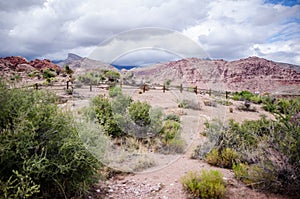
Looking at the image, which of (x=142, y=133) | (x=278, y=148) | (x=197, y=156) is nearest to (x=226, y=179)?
(x=278, y=148)

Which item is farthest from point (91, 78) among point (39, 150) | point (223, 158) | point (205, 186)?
point (205, 186)

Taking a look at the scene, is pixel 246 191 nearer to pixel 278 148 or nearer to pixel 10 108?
pixel 278 148

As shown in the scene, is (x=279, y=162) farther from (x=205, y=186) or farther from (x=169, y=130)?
(x=169, y=130)

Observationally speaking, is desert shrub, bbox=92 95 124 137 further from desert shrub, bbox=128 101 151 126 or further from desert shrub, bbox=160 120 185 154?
desert shrub, bbox=160 120 185 154

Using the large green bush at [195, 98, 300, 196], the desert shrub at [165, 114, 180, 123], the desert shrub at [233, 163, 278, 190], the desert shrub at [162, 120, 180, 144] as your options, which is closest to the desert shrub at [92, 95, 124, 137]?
the desert shrub at [162, 120, 180, 144]

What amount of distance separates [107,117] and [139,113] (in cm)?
164

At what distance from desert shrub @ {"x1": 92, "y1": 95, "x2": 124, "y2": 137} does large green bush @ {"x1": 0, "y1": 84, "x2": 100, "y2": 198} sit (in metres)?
4.02

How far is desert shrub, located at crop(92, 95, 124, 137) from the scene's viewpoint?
8.94m

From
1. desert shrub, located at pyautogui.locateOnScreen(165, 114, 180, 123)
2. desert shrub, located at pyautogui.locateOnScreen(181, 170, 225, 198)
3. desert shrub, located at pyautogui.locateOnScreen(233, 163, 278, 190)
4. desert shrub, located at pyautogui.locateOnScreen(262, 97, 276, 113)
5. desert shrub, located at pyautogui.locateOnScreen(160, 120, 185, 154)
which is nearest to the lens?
desert shrub, located at pyautogui.locateOnScreen(181, 170, 225, 198)

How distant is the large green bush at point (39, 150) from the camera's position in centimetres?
361

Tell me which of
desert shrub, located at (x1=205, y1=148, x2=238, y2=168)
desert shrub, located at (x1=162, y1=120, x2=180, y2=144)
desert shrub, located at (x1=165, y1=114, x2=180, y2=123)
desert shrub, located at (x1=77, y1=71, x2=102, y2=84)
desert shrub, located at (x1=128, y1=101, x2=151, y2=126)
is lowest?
desert shrub, located at (x1=205, y1=148, x2=238, y2=168)

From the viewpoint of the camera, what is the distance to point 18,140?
3721mm

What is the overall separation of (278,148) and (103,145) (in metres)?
3.98

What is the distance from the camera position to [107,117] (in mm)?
9203
